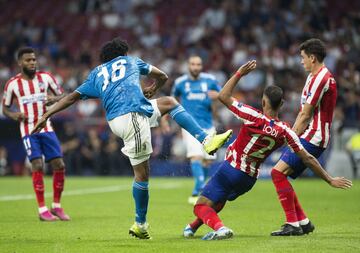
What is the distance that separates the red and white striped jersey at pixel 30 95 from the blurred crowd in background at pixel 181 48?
32.3 ft

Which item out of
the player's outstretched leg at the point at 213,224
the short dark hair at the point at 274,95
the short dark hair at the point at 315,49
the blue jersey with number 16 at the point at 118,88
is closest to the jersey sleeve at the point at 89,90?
the blue jersey with number 16 at the point at 118,88

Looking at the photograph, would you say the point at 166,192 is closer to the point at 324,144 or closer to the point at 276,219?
the point at 276,219

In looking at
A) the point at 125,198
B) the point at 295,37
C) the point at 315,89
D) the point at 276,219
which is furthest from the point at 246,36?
the point at 315,89

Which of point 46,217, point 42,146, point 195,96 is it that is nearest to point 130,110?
point 46,217

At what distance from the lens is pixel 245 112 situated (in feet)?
29.9

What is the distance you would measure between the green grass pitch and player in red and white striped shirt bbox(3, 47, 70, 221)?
2.16 ft

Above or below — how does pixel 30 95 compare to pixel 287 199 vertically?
above

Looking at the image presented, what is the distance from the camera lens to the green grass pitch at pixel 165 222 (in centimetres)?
881

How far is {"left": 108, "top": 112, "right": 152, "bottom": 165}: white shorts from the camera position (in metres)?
9.33

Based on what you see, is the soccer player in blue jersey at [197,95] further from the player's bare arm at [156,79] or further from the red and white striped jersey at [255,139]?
the red and white striped jersey at [255,139]

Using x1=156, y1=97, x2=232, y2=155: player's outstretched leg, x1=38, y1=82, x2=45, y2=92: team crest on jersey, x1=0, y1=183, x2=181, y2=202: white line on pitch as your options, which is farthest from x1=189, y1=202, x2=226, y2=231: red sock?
x1=0, y1=183, x2=181, y2=202: white line on pitch

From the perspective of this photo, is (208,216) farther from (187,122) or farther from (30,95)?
(30,95)

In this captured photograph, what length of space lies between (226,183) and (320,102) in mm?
1772

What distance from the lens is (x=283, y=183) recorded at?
32.7ft
